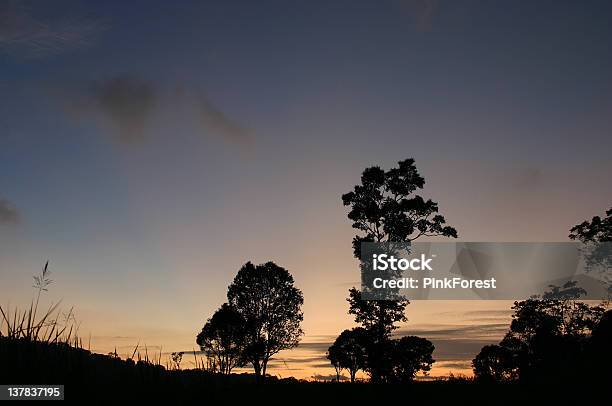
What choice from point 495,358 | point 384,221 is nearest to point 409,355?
point 384,221

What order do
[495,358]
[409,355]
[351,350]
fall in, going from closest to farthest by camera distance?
[409,355] < [351,350] < [495,358]

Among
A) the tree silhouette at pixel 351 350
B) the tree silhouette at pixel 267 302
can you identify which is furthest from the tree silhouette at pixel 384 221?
the tree silhouette at pixel 267 302

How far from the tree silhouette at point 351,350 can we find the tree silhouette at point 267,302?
18.7 feet

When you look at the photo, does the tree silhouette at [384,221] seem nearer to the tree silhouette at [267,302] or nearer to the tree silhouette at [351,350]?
the tree silhouette at [351,350]

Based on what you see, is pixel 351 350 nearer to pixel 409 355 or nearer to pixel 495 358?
pixel 409 355

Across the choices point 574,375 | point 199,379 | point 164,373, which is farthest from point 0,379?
point 574,375

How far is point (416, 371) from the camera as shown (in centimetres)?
4003

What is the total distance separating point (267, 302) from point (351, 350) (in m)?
13.4

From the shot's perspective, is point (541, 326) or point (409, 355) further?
point (541, 326)

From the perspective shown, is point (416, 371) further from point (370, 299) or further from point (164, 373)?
point (164, 373)

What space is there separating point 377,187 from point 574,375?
29.2 metres

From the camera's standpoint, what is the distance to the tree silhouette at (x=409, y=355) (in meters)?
37.8

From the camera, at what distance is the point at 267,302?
58250 mm

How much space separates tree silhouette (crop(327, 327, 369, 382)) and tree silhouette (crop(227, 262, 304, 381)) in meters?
5.69
